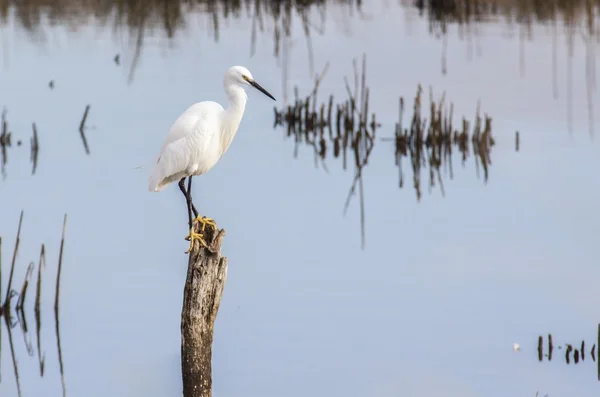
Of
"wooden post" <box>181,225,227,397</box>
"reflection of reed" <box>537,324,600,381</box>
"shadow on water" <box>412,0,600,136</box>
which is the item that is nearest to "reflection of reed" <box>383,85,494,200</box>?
"shadow on water" <box>412,0,600,136</box>

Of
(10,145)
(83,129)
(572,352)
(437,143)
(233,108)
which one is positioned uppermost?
(233,108)

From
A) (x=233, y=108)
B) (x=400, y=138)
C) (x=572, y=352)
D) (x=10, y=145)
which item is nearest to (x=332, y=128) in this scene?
(x=400, y=138)

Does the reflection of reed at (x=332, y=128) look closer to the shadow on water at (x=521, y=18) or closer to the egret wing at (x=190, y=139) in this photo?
the shadow on water at (x=521, y=18)

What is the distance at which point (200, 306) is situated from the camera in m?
6.69

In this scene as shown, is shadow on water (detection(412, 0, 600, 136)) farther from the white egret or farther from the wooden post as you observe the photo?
the wooden post

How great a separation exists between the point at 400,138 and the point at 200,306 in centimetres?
850

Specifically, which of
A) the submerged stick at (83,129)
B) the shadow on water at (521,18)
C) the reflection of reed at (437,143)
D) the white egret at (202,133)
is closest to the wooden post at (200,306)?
the white egret at (202,133)

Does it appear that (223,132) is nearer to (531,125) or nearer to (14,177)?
(14,177)

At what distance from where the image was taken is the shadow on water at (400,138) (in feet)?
46.8

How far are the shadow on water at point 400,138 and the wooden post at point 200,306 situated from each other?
682 cm

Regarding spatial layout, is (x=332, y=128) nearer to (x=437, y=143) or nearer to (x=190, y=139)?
(x=437, y=143)

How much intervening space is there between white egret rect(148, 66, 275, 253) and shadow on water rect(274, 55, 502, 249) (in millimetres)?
5931

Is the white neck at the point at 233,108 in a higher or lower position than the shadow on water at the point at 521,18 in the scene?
lower

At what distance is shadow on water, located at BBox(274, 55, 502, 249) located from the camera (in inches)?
562
